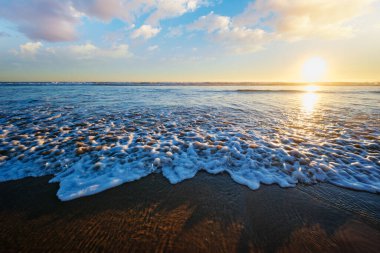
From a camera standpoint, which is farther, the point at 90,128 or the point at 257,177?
the point at 90,128

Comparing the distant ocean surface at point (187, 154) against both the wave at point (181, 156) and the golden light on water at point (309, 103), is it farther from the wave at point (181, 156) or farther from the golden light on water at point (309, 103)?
the golden light on water at point (309, 103)

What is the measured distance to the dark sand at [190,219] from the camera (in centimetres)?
188

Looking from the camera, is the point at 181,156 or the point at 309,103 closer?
the point at 181,156

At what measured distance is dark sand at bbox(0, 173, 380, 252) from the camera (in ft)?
6.18

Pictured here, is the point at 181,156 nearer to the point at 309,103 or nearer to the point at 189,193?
the point at 189,193

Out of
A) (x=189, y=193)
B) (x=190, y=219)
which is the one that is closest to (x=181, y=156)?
(x=189, y=193)

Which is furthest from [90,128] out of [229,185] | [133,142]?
[229,185]

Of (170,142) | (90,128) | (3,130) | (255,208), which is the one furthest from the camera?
(90,128)

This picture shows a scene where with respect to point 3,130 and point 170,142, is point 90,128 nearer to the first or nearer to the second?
point 3,130

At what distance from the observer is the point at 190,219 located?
2195mm

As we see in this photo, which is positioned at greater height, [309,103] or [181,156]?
[181,156]

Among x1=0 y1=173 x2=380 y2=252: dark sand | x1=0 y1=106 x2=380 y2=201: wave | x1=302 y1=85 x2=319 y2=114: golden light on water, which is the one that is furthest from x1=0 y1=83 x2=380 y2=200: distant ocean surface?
x1=302 y1=85 x2=319 y2=114: golden light on water

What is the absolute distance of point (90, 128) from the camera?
5883mm

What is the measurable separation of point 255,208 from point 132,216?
1662 mm
